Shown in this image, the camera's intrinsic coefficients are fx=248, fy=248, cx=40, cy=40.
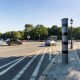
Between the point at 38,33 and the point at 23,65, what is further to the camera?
the point at 38,33

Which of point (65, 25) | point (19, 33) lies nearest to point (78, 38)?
point (19, 33)

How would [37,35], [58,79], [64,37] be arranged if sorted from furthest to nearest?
1. [37,35]
2. [64,37]
3. [58,79]

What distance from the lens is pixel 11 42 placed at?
55.7 m

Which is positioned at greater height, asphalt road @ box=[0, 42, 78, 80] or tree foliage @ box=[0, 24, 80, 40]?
tree foliage @ box=[0, 24, 80, 40]

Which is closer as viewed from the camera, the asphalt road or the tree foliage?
the asphalt road

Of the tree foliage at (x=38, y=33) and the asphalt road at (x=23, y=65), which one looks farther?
the tree foliage at (x=38, y=33)

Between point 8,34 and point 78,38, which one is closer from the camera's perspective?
point 78,38

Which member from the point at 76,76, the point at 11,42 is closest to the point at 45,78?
the point at 76,76

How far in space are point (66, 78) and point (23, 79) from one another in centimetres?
158

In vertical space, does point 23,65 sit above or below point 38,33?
below

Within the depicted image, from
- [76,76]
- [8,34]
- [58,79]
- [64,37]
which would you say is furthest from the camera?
[8,34]

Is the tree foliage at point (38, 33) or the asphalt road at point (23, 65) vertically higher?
the tree foliage at point (38, 33)

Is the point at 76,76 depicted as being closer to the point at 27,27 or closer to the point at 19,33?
the point at 19,33

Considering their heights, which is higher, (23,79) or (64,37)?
(64,37)
